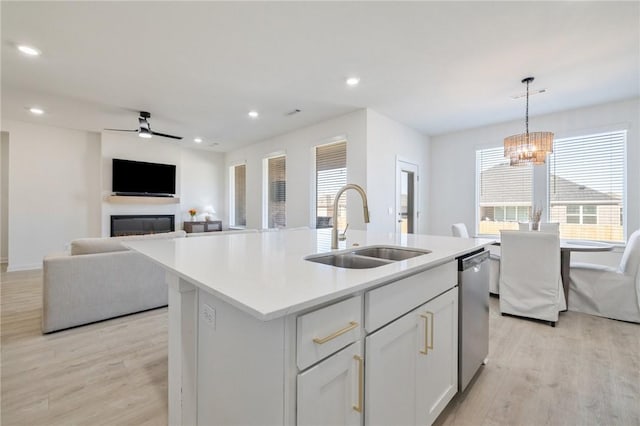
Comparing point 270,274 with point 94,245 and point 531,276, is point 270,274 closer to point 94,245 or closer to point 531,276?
point 94,245

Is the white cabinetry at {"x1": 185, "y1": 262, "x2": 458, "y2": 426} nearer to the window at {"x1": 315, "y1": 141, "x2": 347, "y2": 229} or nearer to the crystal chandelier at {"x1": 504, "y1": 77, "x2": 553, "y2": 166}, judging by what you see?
the crystal chandelier at {"x1": 504, "y1": 77, "x2": 553, "y2": 166}

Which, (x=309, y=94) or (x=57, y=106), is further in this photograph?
(x=57, y=106)

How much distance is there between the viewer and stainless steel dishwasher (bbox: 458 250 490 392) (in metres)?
1.62

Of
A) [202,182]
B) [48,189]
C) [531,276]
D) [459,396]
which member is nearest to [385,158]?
[531,276]

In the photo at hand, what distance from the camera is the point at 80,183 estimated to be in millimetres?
5742

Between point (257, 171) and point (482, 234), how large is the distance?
4.97m

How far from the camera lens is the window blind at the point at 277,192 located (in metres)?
6.16

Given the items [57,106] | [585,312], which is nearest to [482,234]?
[585,312]

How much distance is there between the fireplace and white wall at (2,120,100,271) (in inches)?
17.9

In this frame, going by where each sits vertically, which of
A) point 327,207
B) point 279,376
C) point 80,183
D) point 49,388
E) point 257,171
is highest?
point 257,171

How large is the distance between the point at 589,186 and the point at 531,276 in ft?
8.26

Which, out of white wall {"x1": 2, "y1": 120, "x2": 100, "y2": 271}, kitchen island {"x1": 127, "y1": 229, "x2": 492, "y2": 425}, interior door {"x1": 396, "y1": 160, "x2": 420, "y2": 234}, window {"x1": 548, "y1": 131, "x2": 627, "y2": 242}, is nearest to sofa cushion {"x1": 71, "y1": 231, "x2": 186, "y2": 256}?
kitchen island {"x1": 127, "y1": 229, "x2": 492, "y2": 425}

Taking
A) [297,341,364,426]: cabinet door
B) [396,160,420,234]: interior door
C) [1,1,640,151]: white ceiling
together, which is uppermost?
[1,1,640,151]: white ceiling

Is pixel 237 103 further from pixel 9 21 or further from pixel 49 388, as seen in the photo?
pixel 49 388
